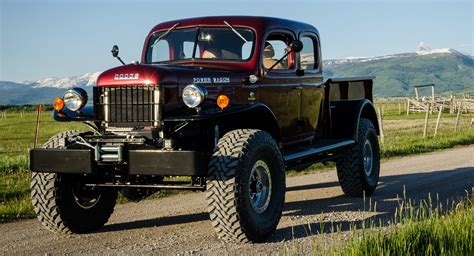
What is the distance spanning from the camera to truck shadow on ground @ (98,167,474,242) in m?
7.57

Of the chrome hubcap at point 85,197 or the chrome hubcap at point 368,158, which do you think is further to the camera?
the chrome hubcap at point 368,158

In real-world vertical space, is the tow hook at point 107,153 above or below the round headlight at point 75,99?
below

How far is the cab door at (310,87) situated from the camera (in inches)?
356

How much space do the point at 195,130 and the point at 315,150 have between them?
220 cm

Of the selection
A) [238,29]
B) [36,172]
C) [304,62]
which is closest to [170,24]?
[238,29]

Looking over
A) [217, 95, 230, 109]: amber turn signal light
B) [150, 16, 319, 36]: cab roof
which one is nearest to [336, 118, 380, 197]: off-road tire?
[150, 16, 319, 36]: cab roof

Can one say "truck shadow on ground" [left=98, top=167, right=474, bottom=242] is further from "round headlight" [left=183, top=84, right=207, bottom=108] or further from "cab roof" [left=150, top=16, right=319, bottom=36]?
"cab roof" [left=150, top=16, right=319, bottom=36]

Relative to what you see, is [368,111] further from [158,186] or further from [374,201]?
[158,186]

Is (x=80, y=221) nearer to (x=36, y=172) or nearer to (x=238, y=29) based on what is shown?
(x=36, y=172)

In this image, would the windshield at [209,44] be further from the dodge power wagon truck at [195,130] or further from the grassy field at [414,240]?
the grassy field at [414,240]

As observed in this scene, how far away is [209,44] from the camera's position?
8.17 metres

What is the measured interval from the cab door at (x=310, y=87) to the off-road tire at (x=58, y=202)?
3101 mm

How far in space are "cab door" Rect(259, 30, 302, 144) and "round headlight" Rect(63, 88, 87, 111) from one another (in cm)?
206

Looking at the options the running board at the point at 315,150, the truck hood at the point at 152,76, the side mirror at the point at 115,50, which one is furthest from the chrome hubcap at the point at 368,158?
the side mirror at the point at 115,50
